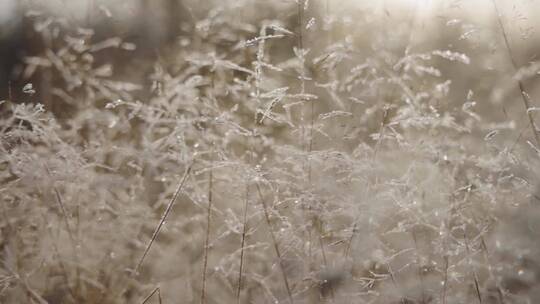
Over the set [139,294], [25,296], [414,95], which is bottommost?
[139,294]

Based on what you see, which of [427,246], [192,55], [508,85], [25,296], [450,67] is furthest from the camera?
[450,67]

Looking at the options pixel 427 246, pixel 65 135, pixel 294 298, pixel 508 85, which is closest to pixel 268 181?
pixel 294 298

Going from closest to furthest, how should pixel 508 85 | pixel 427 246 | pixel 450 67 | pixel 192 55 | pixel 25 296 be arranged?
pixel 25 296
pixel 427 246
pixel 192 55
pixel 508 85
pixel 450 67

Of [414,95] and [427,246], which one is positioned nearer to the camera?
[427,246]

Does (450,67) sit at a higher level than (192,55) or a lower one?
lower

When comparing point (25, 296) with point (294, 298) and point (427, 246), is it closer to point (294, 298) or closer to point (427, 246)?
point (294, 298)

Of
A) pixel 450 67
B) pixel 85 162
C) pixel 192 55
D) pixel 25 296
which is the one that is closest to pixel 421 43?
pixel 450 67
